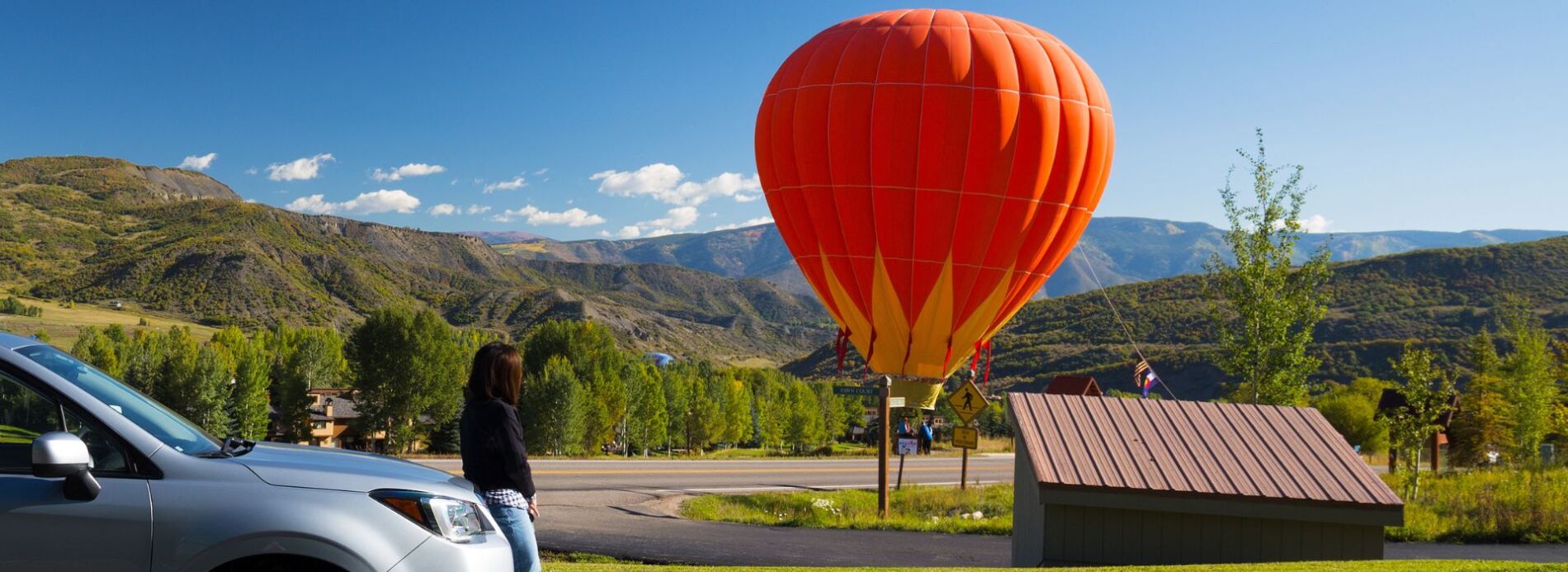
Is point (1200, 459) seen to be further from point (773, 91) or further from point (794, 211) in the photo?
point (773, 91)

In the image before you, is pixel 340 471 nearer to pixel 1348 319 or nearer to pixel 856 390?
pixel 856 390

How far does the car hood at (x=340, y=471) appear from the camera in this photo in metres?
4.58

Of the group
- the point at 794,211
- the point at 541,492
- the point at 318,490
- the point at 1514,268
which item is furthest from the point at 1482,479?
the point at 1514,268

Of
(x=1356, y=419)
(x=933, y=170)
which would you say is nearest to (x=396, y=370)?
(x=933, y=170)

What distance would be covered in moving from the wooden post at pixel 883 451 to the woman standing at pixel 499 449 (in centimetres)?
1561

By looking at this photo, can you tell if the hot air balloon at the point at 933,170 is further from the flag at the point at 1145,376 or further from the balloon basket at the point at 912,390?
the flag at the point at 1145,376

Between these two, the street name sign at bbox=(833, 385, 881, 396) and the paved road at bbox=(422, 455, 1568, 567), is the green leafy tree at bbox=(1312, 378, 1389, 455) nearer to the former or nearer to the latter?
the paved road at bbox=(422, 455, 1568, 567)

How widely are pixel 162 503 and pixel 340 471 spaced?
0.68m

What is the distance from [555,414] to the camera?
56.3m

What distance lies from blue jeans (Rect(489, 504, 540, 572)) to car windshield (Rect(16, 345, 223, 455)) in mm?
1611

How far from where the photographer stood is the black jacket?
629 cm

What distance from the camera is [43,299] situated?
19738cm

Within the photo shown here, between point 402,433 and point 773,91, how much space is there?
3783 cm

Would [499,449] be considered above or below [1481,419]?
above
